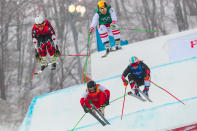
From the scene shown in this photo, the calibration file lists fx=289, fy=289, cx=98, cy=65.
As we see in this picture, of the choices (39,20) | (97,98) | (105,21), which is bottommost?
(97,98)

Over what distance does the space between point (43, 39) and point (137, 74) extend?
3.16 m

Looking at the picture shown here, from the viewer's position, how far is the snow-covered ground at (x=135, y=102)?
7625 millimetres

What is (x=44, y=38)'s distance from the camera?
30.1 feet

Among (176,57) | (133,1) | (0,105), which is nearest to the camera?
(176,57)

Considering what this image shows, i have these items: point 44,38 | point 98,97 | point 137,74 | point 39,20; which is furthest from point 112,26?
point 98,97

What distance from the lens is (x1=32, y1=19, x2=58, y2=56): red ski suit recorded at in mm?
8977

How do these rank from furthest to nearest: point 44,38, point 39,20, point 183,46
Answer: point 183,46
point 44,38
point 39,20

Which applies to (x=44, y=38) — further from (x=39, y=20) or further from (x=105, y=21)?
(x=105, y=21)

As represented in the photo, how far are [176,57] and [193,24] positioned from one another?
1621 cm

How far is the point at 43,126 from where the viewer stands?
9555mm

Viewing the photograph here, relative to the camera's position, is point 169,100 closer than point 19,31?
Yes

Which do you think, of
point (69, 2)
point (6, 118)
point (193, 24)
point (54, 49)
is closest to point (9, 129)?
point (6, 118)

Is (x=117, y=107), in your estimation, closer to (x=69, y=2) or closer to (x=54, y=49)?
(x=54, y=49)

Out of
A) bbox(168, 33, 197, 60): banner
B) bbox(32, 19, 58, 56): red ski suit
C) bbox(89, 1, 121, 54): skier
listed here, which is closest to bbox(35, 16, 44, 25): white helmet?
bbox(32, 19, 58, 56): red ski suit
